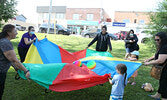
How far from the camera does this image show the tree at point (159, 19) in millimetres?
8445

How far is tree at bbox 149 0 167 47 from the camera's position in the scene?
845 centimetres

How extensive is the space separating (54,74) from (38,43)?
197 cm

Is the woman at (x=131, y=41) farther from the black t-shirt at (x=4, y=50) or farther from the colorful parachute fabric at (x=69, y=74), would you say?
the black t-shirt at (x=4, y=50)

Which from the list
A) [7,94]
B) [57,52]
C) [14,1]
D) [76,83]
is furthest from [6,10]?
[76,83]

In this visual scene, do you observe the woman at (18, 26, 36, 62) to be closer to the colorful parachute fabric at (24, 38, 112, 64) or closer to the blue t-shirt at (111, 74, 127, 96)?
the colorful parachute fabric at (24, 38, 112, 64)

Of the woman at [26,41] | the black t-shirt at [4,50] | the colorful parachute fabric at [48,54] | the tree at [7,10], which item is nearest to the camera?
the black t-shirt at [4,50]

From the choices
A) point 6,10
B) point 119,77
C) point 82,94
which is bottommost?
point 82,94

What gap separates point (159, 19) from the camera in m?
8.54

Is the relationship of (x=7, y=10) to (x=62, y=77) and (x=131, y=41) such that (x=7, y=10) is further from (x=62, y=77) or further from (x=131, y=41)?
(x=62, y=77)

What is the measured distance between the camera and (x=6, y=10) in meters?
9.09

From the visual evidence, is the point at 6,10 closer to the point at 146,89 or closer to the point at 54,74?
the point at 54,74

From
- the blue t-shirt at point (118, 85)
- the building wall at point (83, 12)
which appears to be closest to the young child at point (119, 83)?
the blue t-shirt at point (118, 85)

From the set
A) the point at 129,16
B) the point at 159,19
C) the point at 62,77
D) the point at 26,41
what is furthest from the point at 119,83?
the point at 129,16

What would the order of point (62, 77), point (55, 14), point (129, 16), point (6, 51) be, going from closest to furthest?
point (6, 51)
point (62, 77)
point (129, 16)
point (55, 14)
